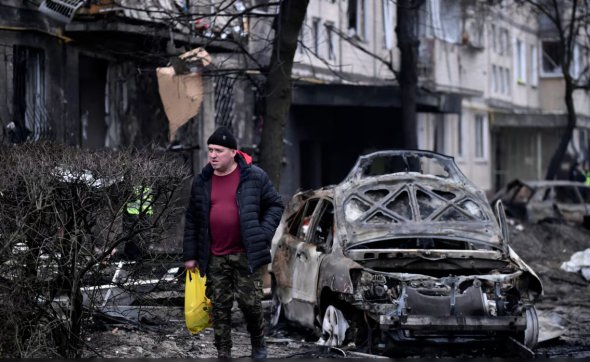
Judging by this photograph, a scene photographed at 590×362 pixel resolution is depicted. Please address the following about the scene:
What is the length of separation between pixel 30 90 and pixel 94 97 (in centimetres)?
320

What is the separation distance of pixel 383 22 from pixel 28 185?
24353 mm

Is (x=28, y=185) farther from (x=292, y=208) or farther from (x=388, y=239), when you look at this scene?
(x=292, y=208)

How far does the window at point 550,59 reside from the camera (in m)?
52.3

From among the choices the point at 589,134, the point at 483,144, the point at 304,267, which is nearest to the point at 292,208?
the point at 304,267

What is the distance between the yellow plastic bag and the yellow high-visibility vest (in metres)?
0.95

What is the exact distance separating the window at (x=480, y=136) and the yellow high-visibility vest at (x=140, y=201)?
3592cm

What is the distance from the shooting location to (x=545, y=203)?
89.7 feet

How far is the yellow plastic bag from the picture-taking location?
9.48 m

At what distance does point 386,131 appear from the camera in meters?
34.1

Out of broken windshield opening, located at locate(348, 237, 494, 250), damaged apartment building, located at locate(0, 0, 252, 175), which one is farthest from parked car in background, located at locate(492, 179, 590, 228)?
broken windshield opening, located at locate(348, 237, 494, 250)

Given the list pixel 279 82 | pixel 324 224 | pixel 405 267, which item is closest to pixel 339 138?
pixel 279 82

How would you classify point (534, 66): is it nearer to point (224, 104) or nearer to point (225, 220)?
point (224, 104)

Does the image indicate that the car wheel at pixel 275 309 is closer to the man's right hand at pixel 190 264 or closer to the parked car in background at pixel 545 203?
the man's right hand at pixel 190 264

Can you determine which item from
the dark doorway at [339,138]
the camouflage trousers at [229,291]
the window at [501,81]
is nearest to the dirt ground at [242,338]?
the camouflage trousers at [229,291]
